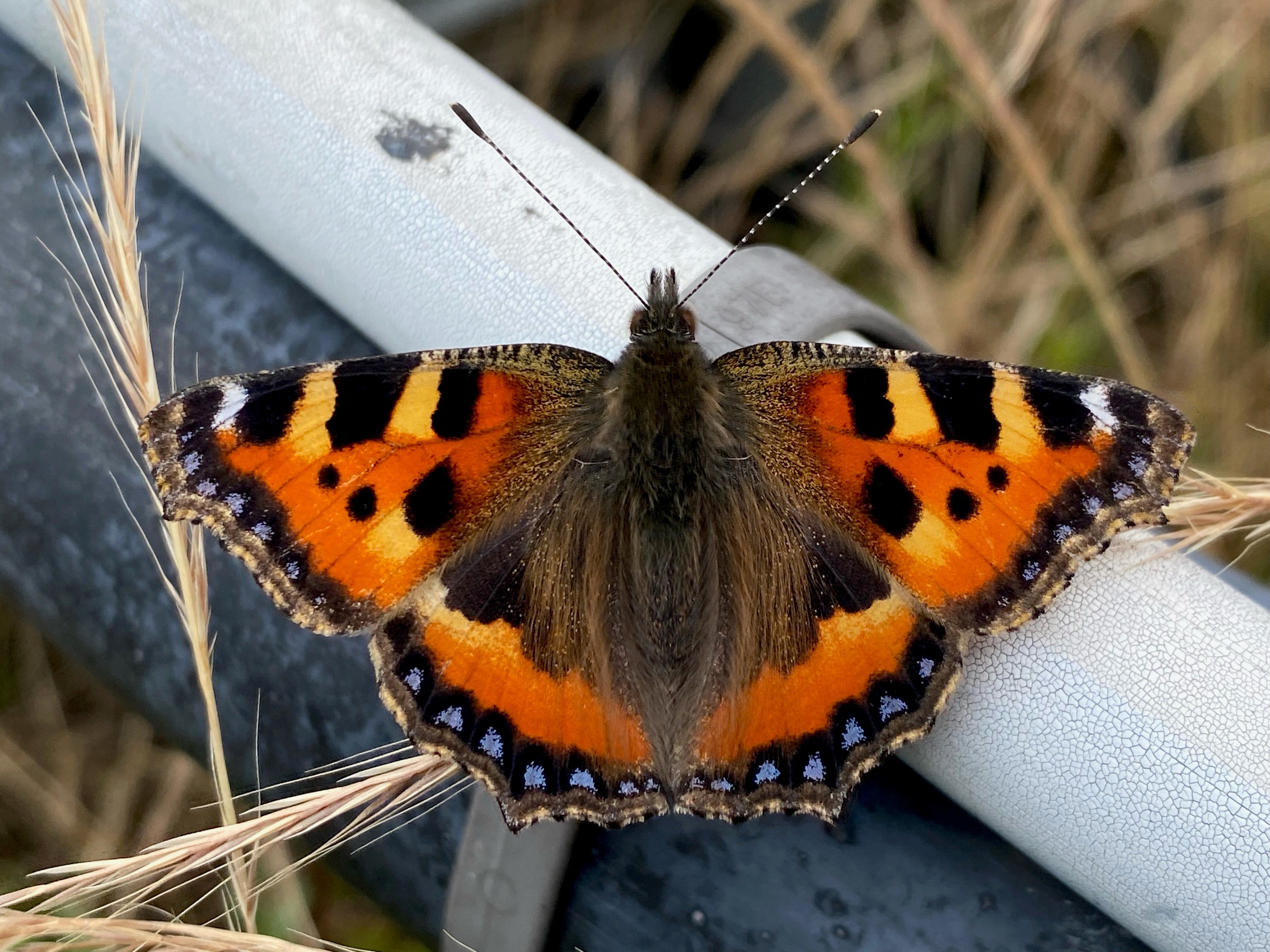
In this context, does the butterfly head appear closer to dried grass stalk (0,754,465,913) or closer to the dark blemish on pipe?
the dark blemish on pipe

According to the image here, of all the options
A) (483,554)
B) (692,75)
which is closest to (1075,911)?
(483,554)

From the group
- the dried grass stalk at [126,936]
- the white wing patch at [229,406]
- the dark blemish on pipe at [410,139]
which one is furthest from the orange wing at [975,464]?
the dried grass stalk at [126,936]

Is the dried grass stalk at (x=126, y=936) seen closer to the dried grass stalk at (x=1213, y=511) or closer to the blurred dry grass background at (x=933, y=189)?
the dried grass stalk at (x=1213, y=511)

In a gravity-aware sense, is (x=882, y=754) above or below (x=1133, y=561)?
below

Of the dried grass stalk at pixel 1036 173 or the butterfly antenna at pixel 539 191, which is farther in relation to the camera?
the dried grass stalk at pixel 1036 173

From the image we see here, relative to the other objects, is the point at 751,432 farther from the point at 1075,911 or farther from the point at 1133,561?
the point at 1075,911

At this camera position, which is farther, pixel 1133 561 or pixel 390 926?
pixel 390 926

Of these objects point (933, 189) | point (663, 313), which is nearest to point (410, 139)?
point (663, 313)
